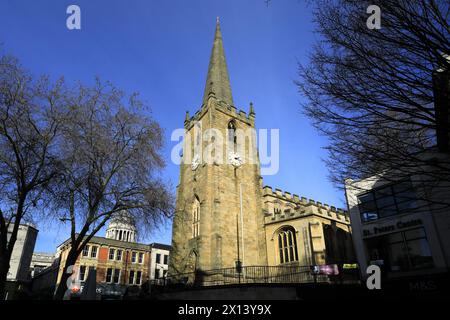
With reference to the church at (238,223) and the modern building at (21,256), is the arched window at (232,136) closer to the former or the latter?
the church at (238,223)

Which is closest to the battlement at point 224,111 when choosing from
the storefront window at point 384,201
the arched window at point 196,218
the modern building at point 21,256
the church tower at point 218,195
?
the church tower at point 218,195

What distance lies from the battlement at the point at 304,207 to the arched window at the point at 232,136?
20.4 ft

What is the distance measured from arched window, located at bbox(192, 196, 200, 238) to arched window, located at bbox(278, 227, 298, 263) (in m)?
7.56

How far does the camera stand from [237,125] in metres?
33.4

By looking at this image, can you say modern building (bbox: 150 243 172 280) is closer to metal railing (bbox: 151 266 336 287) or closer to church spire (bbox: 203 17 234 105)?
metal railing (bbox: 151 266 336 287)

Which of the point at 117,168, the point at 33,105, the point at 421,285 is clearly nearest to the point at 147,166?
the point at 117,168

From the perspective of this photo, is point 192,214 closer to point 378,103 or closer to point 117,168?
point 117,168

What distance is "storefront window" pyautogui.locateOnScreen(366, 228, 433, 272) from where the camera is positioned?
15.4m

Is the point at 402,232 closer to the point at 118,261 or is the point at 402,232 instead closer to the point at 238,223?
the point at 238,223

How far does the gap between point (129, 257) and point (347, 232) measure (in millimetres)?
31935

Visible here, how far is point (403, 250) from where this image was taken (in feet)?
53.9

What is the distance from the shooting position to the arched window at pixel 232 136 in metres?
31.3

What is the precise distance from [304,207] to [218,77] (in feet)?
68.5

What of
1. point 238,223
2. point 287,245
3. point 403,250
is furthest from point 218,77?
point 403,250
